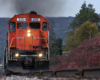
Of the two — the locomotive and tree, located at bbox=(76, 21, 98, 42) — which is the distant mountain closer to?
tree, located at bbox=(76, 21, 98, 42)

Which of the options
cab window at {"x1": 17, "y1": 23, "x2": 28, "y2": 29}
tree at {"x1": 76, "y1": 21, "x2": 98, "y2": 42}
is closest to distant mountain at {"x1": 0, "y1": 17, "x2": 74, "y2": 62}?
tree at {"x1": 76, "y1": 21, "x2": 98, "y2": 42}

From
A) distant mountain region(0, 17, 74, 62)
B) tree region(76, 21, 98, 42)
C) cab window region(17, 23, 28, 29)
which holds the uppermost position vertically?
distant mountain region(0, 17, 74, 62)

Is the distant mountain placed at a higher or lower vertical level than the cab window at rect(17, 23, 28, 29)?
higher

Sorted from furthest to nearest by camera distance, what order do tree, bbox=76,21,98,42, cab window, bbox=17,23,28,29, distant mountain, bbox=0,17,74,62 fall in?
distant mountain, bbox=0,17,74,62
tree, bbox=76,21,98,42
cab window, bbox=17,23,28,29

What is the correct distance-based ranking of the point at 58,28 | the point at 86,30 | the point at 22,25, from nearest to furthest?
the point at 22,25
the point at 86,30
the point at 58,28

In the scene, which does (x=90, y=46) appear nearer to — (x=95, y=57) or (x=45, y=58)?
(x=95, y=57)

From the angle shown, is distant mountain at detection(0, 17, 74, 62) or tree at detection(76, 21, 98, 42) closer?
tree at detection(76, 21, 98, 42)

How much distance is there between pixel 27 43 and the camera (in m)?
12.8

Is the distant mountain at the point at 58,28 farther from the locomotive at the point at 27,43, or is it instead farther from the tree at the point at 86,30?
the locomotive at the point at 27,43

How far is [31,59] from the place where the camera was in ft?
38.7

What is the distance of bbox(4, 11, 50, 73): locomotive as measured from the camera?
1191 cm

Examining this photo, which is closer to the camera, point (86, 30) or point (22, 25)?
point (22, 25)

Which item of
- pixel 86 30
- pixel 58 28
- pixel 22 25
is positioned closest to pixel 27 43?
pixel 22 25

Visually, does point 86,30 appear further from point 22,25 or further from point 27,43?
point 27,43
